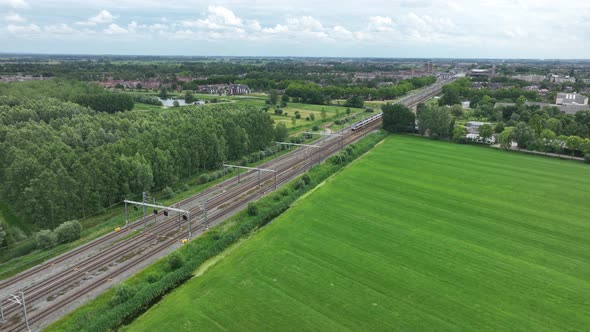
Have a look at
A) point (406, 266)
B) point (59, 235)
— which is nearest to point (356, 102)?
point (406, 266)

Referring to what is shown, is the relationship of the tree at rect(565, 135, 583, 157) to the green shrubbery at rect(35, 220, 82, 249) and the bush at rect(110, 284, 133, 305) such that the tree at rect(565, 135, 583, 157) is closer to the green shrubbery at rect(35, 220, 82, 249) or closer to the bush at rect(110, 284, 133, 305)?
the bush at rect(110, 284, 133, 305)

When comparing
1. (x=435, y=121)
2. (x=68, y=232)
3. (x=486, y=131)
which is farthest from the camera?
(x=435, y=121)

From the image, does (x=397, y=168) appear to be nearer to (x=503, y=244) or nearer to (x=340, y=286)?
(x=503, y=244)

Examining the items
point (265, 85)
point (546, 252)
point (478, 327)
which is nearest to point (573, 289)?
point (546, 252)

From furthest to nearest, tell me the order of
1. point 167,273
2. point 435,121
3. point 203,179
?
point 435,121 < point 203,179 < point 167,273

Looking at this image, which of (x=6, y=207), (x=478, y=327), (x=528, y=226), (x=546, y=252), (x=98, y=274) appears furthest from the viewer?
(x=6, y=207)

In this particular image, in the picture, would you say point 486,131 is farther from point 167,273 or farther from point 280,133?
point 167,273
